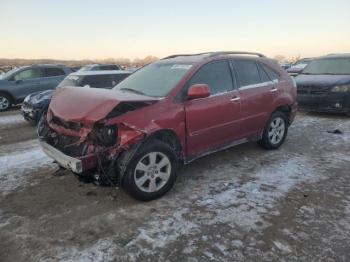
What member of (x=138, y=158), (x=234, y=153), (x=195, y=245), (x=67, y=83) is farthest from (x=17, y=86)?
(x=195, y=245)

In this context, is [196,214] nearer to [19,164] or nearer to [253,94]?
[253,94]

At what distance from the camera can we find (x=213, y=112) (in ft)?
16.2

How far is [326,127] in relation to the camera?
8273mm

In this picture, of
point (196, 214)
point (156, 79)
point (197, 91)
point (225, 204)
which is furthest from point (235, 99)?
point (196, 214)

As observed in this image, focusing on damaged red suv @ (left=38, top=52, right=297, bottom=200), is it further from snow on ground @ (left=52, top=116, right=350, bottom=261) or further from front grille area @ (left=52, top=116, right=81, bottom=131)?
snow on ground @ (left=52, top=116, right=350, bottom=261)

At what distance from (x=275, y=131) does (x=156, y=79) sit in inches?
99.9

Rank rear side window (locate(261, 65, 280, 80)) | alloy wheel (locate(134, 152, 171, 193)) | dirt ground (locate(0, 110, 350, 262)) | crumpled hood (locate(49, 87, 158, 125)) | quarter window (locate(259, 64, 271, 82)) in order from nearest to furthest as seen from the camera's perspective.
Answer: dirt ground (locate(0, 110, 350, 262)) < crumpled hood (locate(49, 87, 158, 125)) < alloy wheel (locate(134, 152, 171, 193)) < quarter window (locate(259, 64, 271, 82)) < rear side window (locate(261, 65, 280, 80))

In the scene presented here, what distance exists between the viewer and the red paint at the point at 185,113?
4.01 m

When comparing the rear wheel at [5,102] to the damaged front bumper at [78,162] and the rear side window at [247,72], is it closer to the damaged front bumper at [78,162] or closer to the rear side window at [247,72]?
the damaged front bumper at [78,162]

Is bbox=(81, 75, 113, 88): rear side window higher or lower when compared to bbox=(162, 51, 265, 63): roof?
lower

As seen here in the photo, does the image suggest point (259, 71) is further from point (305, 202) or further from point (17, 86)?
point (17, 86)

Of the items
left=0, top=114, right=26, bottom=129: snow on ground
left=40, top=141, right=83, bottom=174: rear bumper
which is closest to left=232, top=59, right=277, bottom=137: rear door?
left=40, top=141, right=83, bottom=174: rear bumper

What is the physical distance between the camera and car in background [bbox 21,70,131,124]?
899cm

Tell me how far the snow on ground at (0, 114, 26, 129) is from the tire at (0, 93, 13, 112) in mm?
1761
